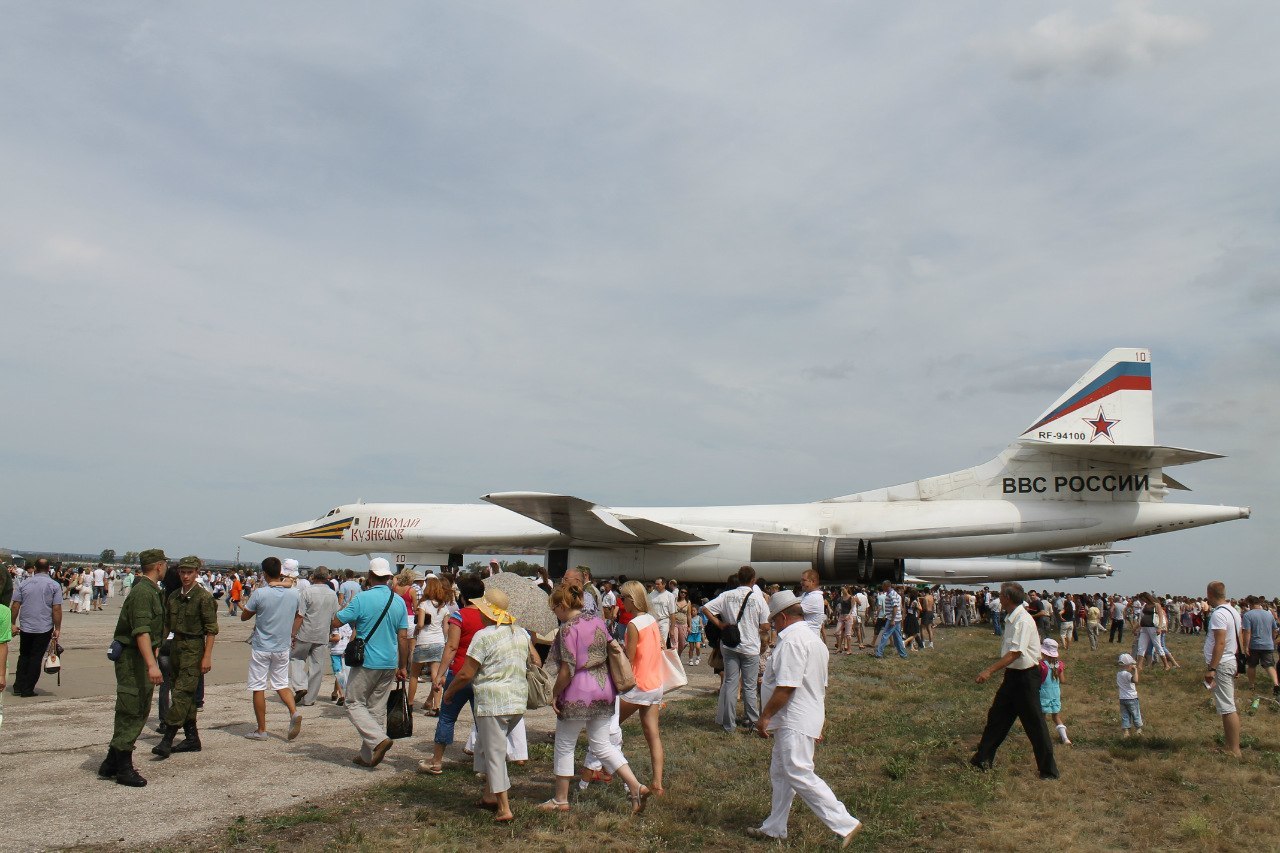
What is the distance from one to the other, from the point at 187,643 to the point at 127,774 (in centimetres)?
110

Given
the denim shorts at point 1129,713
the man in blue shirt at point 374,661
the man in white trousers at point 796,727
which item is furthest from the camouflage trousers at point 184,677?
the denim shorts at point 1129,713

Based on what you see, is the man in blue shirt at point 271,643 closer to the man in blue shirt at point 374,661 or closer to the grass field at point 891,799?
the man in blue shirt at point 374,661

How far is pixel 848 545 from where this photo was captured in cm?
2317

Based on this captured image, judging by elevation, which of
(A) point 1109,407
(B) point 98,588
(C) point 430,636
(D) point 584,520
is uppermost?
(A) point 1109,407

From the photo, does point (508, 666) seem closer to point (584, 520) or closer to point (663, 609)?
point (663, 609)

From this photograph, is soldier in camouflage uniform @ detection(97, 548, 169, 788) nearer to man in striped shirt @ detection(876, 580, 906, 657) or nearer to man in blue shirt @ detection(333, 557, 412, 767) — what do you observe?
man in blue shirt @ detection(333, 557, 412, 767)

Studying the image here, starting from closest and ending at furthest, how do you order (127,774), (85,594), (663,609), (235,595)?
1. (127,774)
2. (663,609)
3. (85,594)
4. (235,595)

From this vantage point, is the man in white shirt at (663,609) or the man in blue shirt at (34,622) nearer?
the man in blue shirt at (34,622)

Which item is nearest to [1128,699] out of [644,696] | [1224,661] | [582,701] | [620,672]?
[1224,661]

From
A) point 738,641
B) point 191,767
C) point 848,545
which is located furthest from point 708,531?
point 191,767

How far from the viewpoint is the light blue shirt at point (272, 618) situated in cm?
795

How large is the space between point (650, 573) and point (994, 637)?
9483 mm

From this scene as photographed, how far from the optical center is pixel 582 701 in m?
5.79

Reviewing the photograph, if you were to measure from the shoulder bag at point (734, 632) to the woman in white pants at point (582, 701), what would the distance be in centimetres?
306
